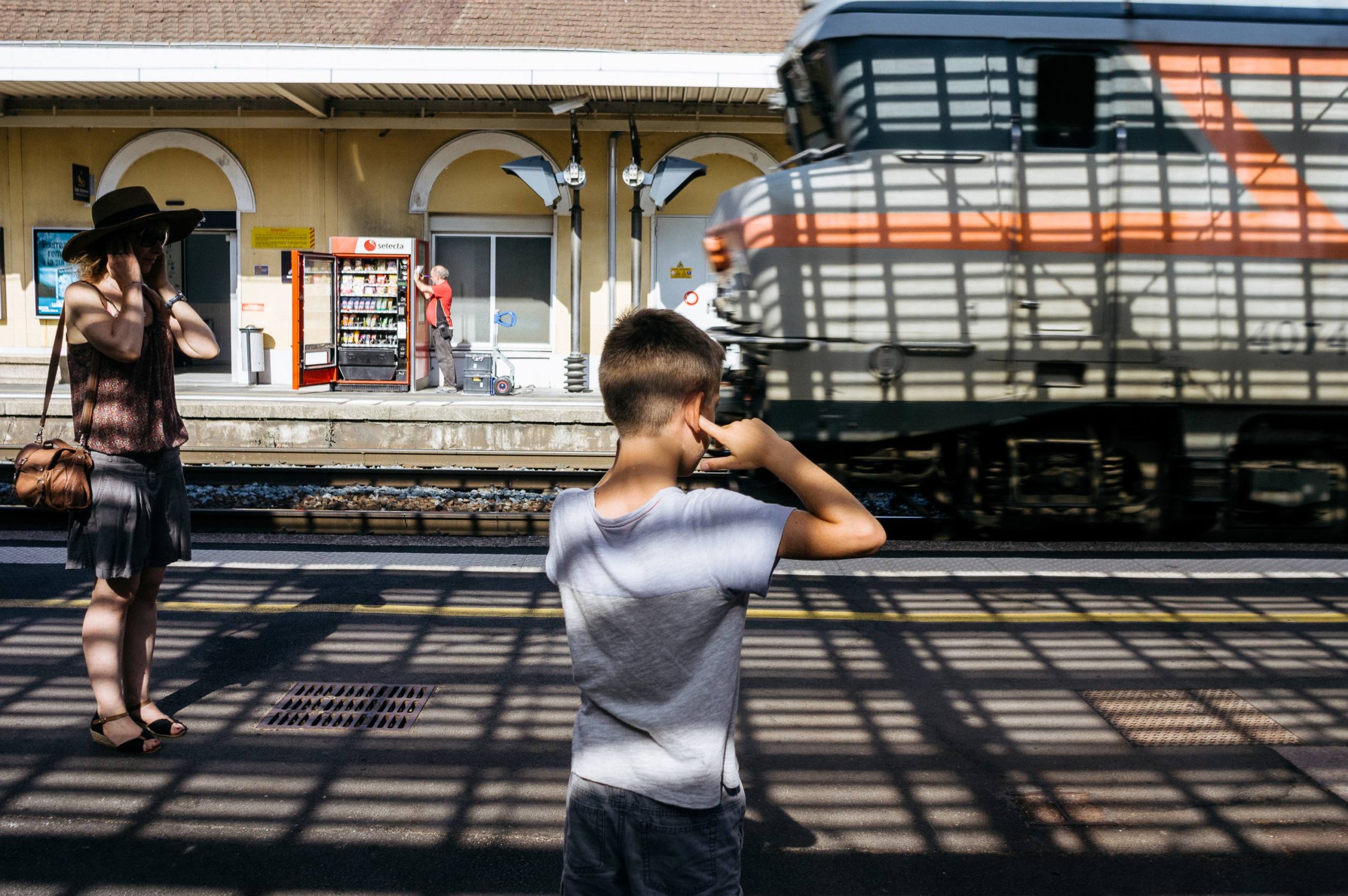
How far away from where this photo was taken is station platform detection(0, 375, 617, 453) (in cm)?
1296

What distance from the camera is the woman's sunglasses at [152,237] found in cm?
405

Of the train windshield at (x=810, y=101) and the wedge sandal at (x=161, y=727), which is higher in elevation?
the train windshield at (x=810, y=101)

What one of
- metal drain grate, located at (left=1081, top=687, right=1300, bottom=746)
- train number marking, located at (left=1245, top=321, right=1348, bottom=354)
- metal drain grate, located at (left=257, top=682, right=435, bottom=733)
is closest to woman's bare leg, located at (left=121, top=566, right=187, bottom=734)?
metal drain grate, located at (left=257, top=682, right=435, bottom=733)

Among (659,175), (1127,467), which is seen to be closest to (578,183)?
(659,175)

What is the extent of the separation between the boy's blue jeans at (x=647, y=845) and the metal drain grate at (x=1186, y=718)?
111 inches

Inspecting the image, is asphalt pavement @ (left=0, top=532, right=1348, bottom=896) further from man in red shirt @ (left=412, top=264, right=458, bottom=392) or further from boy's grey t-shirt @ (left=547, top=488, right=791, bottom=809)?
man in red shirt @ (left=412, top=264, right=458, bottom=392)

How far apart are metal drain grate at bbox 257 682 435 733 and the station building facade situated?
1364 cm

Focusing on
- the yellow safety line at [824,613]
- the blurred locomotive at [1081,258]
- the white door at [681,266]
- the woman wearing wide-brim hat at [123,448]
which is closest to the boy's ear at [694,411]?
the woman wearing wide-brim hat at [123,448]

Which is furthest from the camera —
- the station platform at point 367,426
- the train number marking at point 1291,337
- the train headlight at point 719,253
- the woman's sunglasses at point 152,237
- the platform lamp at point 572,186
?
the platform lamp at point 572,186

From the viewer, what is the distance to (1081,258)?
5.68m

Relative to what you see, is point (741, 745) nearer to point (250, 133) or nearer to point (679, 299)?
point (679, 299)

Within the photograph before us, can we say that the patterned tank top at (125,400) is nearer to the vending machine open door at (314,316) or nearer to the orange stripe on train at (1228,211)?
the orange stripe on train at (1228,211)

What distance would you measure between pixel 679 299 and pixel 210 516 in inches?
438

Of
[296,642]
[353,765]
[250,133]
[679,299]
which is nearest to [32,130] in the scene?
[250,133]
